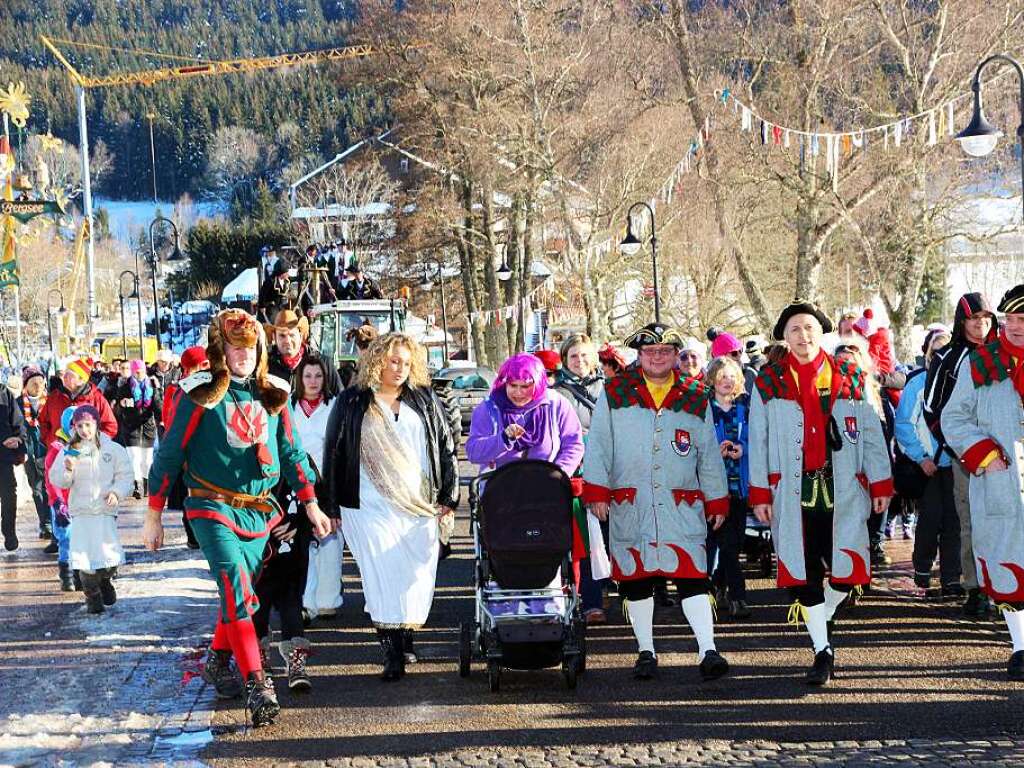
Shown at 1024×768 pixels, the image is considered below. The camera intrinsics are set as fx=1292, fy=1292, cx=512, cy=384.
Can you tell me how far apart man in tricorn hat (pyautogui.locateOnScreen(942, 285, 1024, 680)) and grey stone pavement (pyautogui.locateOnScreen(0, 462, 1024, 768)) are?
1.66 feet

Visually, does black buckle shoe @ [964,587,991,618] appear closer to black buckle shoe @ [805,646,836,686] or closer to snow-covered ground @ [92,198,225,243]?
black buckle shoe @ [805,646,836,686]

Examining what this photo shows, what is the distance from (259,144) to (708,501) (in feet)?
454

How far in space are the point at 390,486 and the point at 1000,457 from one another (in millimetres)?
3259

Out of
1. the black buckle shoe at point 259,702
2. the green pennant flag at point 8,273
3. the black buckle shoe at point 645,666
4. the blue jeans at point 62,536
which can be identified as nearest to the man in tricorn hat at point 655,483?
the black buckle shoe at point 645,666

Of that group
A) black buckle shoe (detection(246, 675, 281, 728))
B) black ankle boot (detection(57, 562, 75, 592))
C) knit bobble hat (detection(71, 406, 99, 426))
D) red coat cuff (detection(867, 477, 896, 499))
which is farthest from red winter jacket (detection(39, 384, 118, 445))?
red coat cuff (detection(867, 477, 896, 499))

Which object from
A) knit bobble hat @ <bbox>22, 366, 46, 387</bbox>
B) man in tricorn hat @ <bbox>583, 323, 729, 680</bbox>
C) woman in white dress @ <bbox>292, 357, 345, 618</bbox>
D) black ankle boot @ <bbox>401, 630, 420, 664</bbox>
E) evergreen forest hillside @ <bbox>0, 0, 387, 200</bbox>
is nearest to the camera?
man in tricorn hat @ <bbox>583, 323, 729, 680</bbox>

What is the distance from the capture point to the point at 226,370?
6.54 meters

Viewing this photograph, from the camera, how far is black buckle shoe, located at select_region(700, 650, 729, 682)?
6.93 m

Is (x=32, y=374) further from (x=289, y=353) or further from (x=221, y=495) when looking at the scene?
(x=221, y=495)

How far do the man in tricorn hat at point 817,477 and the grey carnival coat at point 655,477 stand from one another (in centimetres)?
36

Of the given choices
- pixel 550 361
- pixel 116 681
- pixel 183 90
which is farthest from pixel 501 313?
pixel 183 90

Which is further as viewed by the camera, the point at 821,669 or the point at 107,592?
the point at 107,592

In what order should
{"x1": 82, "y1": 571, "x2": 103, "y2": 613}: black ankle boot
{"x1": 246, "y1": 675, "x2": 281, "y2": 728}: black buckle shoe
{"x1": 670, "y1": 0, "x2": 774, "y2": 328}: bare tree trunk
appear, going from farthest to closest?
{"x1": 670, "y1": 0, "x2": 774, "y2": 328}: bare tree trunk → {"x1": 82, "y1": 571, "x2": 103, "y2": 613}: black ankle boot → {"x1": 246, "y1": 675, "x2": 281, "y2": 728}: black buckle shoe

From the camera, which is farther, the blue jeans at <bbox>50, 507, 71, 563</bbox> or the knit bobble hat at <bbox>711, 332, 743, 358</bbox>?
the blue jeans at <bbox>50, 507, 71, 563</bbox>
